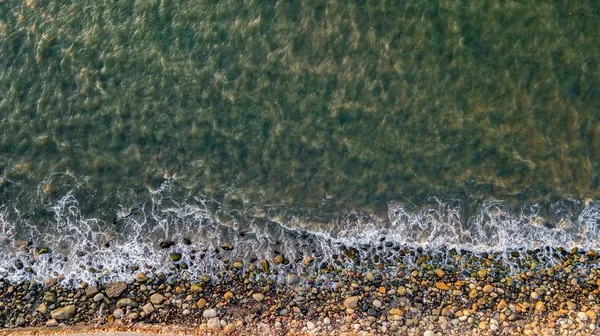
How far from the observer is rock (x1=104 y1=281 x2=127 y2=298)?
530 inches

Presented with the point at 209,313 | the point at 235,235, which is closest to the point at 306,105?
the point at 235,235

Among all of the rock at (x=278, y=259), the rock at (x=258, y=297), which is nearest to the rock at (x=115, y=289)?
the rock at (x=258, y=297)

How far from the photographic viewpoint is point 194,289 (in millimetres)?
13438

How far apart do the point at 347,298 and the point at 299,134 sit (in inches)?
193

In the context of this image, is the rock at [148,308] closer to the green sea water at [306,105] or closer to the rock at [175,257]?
the rock at [175,257]

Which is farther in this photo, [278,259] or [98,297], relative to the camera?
[278,259]

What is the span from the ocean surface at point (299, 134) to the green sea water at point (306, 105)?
0.04 meters

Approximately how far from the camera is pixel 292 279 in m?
13.4

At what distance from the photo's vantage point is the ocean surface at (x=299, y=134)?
1409cm

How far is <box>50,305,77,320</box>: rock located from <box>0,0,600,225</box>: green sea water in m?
2.75

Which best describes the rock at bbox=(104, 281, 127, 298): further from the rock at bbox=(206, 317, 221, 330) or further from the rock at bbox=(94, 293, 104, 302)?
the rock at bbox=(206, 317, 221, 330)

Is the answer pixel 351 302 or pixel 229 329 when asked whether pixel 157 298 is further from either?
pixel 351 302

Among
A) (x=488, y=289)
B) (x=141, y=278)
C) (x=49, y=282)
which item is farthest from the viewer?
(x=49, y=282)

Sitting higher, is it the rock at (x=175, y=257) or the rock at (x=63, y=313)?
the rock at (x=175, y=257)
